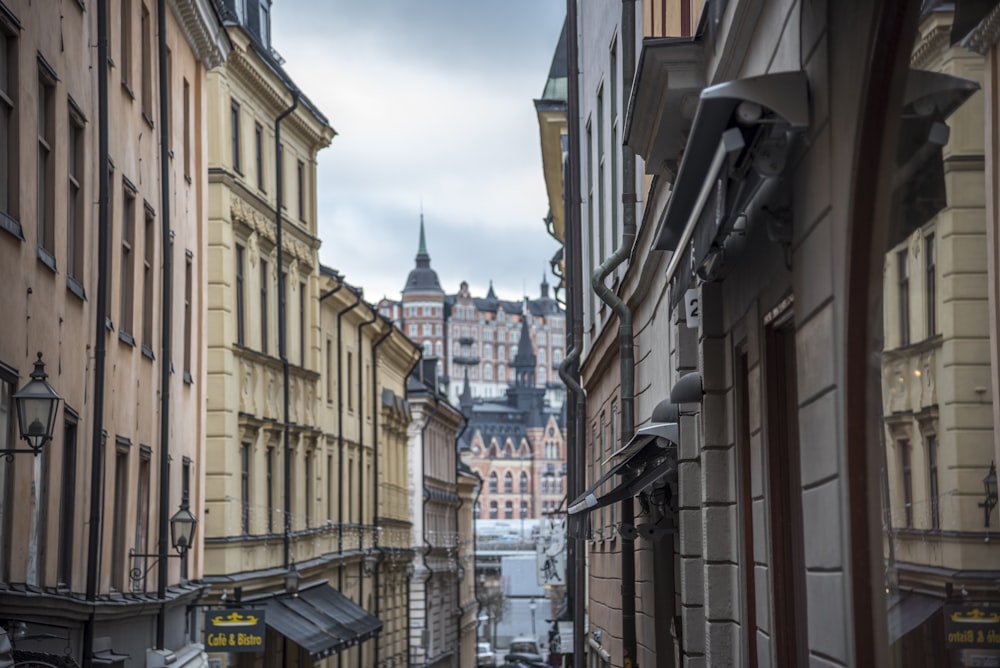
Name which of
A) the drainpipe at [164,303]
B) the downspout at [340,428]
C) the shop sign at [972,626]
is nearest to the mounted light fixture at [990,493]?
the shop sign at [972,626]

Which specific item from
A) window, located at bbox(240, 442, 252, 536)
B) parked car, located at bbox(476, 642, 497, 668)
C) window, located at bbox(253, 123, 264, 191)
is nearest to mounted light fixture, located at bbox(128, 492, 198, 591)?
window, located at bbox(240, 442, 252, 536)

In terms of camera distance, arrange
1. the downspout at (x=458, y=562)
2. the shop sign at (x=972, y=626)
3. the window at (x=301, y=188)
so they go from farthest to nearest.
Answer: the downspout at (x=458, y=562) → the window at (x=301, y=188) → the shop sign at (x=972, y=626)

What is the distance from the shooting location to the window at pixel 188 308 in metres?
23.1

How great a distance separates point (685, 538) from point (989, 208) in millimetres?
6088

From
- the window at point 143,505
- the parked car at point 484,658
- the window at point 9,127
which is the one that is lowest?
the parked car at point 484,658

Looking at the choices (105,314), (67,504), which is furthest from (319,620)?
(67,504)

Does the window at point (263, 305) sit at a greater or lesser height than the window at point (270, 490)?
greater

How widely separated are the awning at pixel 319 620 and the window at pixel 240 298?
442 cm

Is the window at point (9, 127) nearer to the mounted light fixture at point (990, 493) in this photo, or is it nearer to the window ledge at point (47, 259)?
the window ledge at point (47, 259)

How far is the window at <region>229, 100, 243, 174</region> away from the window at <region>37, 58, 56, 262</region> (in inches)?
519

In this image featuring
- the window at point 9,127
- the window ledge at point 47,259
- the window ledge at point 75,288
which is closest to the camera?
the window at point 9,127

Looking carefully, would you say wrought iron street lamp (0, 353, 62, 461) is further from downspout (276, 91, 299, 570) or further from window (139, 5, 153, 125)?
downspout (276, 91, 299, 570)

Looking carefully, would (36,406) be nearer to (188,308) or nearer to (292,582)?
(188,308)

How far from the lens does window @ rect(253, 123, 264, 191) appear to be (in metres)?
29.1
